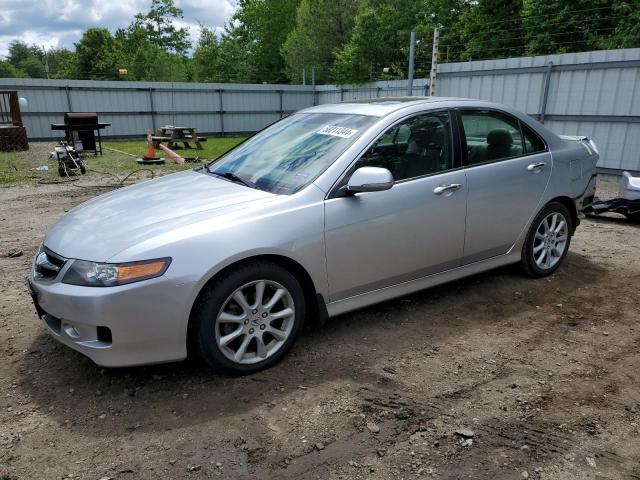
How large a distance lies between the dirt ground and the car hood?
0.82m

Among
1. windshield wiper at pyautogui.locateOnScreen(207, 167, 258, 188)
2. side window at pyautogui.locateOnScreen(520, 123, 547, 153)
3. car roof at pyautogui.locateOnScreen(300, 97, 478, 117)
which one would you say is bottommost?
windshield wiper at pyautogui.locateOnScreen(207, 167, 258, 188)

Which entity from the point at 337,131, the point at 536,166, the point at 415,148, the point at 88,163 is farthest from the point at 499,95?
the point at 88,163

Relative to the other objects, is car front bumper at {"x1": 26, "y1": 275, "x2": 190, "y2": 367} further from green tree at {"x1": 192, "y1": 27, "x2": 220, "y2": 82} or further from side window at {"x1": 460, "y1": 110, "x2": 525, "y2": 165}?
green tree at {"x1": 192, "y1": 27, "x2": 220, "y2": 82}

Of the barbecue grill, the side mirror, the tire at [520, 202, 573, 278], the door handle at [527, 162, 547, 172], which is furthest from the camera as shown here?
the barbecue grill

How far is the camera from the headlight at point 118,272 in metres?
2.62

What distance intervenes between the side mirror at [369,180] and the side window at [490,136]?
1050 mm

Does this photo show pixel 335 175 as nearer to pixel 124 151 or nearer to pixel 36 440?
pixel 36 440

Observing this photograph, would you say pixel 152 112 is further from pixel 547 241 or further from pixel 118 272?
pixel 118 272

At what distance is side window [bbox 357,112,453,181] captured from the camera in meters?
3.52

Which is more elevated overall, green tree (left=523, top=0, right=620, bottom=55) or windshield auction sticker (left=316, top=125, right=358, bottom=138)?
green tree (left=523, top=0, right=620, bottom=55)

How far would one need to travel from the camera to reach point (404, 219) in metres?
3.46

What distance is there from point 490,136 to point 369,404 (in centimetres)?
246

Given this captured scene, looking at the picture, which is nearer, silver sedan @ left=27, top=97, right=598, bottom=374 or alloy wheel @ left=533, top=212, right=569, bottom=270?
silver sedan @ left=27, top=97, right=598, bottom=374

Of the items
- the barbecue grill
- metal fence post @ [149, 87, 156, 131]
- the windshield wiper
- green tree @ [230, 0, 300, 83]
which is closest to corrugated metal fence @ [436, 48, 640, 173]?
the windshield wiper
